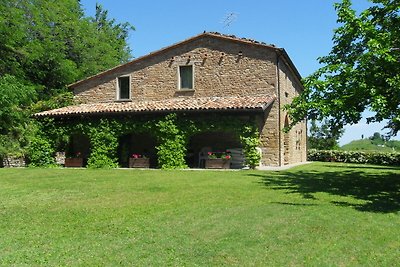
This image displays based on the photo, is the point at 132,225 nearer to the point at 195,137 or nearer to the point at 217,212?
the point at 217,212

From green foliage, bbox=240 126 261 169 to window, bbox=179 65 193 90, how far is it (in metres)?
5.33

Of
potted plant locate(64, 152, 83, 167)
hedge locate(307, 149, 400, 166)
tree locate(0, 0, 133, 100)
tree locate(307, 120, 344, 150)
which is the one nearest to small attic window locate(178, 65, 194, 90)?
potted plant locate(64, 152, 83, 167)

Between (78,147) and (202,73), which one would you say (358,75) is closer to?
(202,73)

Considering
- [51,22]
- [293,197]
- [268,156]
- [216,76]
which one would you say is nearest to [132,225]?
[293,197]

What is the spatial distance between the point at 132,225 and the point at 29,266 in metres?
2.02

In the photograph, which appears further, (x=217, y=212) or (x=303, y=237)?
(x=217, y=212)

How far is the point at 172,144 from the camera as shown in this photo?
17.6 metres

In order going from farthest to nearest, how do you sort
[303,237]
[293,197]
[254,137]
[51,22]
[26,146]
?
[51,22]
[26,146]
[254,137]
[293,197]
[303,237]

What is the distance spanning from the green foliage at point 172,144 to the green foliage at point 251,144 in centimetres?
284

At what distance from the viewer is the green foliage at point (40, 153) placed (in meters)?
19.2

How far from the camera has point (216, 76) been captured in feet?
65.6

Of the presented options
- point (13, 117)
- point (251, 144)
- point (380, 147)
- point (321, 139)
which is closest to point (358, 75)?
point (251, 144)

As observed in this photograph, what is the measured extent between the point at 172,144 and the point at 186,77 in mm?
4885

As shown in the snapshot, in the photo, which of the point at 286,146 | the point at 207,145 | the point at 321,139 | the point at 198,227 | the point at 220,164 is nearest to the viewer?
the point at 198,227
